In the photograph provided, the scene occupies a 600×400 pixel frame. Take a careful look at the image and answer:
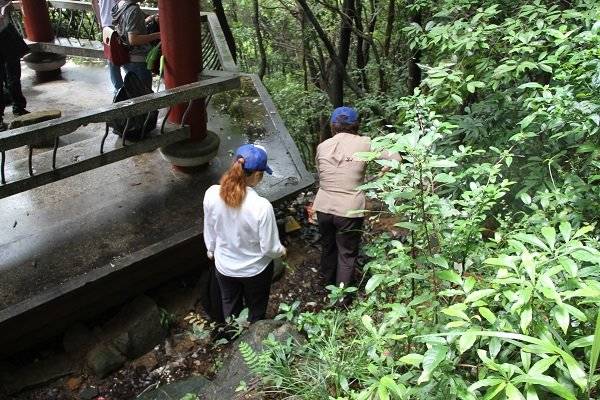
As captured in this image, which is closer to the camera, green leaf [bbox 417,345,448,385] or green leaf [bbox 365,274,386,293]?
green leaf [bbox 417,345,448,385]

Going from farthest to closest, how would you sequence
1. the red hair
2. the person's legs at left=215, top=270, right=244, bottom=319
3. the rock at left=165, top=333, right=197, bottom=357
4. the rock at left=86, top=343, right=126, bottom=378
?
the rock at left=165, top=333, right=197, bottom=357, the rock at left=86, top=343, right=126, bottom=378, the person's legs at left=215, top=270, right=244, bottom=319, the red hair

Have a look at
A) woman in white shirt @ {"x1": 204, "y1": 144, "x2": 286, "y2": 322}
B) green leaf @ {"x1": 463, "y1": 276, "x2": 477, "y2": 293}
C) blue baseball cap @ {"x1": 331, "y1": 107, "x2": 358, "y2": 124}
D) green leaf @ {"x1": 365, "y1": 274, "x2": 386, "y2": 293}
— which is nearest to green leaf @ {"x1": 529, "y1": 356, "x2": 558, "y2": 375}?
green leaf @ {"x1": 463, "y1": 276, "x2": 477, "y2": 293}

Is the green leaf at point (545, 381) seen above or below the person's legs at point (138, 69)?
above

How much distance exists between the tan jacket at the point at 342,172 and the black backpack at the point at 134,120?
172 cm

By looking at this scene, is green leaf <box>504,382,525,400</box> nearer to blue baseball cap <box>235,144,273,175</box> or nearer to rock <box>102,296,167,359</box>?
blue baseball cap <box>235,144,273,175</box>

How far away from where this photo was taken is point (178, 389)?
4055 mm

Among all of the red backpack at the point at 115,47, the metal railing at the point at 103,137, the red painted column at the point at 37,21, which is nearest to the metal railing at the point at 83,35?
the red painted column at the point at 37,21

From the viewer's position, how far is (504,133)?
3.67 metres

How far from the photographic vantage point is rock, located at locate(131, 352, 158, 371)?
4.74 m

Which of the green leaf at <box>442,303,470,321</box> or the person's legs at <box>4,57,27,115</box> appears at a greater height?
the green leaf at <box>442,303,470,321</box>

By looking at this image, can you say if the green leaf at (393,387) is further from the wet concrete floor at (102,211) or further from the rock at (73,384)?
the rock at (73,384)

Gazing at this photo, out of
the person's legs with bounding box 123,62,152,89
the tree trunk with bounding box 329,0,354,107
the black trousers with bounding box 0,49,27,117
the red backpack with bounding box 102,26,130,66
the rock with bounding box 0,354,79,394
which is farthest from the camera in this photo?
the tree trunk with bounding box 329,0,354,107

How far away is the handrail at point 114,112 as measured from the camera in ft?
13.4

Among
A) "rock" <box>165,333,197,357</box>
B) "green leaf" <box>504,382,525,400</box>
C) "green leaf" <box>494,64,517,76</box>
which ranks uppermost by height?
"green leaf" <box>494,64,517,76</box>
